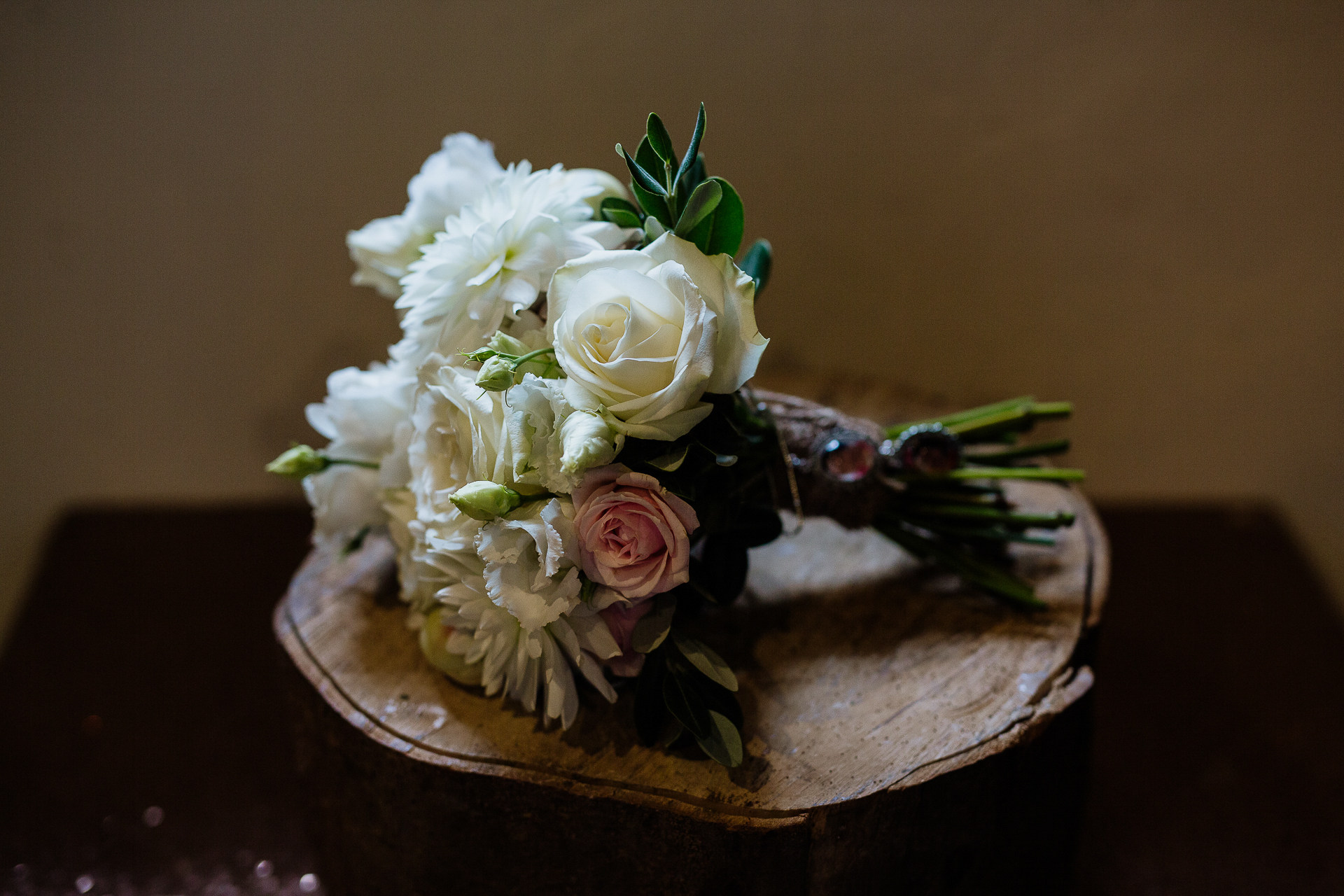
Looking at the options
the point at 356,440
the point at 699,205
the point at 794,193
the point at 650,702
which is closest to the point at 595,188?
the point at 699,205

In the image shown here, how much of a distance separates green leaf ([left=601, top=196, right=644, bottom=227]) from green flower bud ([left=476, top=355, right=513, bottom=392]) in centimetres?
21

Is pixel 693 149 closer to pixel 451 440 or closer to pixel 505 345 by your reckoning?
pixel 505 345

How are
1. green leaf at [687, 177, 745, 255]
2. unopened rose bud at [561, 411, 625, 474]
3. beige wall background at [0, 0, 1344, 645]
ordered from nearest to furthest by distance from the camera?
unopened rose bud at [561, 411, 625, 474] → green leaf at [687, 177, 745, 255] → beige wall background at [0, 0, 1344, 645]

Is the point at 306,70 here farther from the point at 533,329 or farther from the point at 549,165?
the point at 533,329

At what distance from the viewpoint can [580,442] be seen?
2.30 ft

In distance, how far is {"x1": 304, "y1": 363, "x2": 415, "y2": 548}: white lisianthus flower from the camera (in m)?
0.96

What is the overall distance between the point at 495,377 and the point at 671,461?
0.16 metres

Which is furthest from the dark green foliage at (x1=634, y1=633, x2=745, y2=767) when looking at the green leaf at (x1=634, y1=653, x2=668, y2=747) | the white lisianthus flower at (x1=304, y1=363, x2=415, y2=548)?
the white lisianthus flower at (x1=304, y1=363, x2=415, y2=548)

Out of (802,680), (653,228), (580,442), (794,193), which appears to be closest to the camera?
(580,442)

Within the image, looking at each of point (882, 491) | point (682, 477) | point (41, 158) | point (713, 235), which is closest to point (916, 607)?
point (882, 491)

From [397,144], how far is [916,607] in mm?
1132

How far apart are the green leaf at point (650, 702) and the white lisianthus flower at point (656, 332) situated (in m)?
0.23

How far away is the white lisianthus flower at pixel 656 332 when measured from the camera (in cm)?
71

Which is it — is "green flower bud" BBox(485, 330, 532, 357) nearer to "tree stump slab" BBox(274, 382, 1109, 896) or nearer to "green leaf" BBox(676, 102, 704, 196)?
"green leaf" BBox(676, 102, 704, 196)
